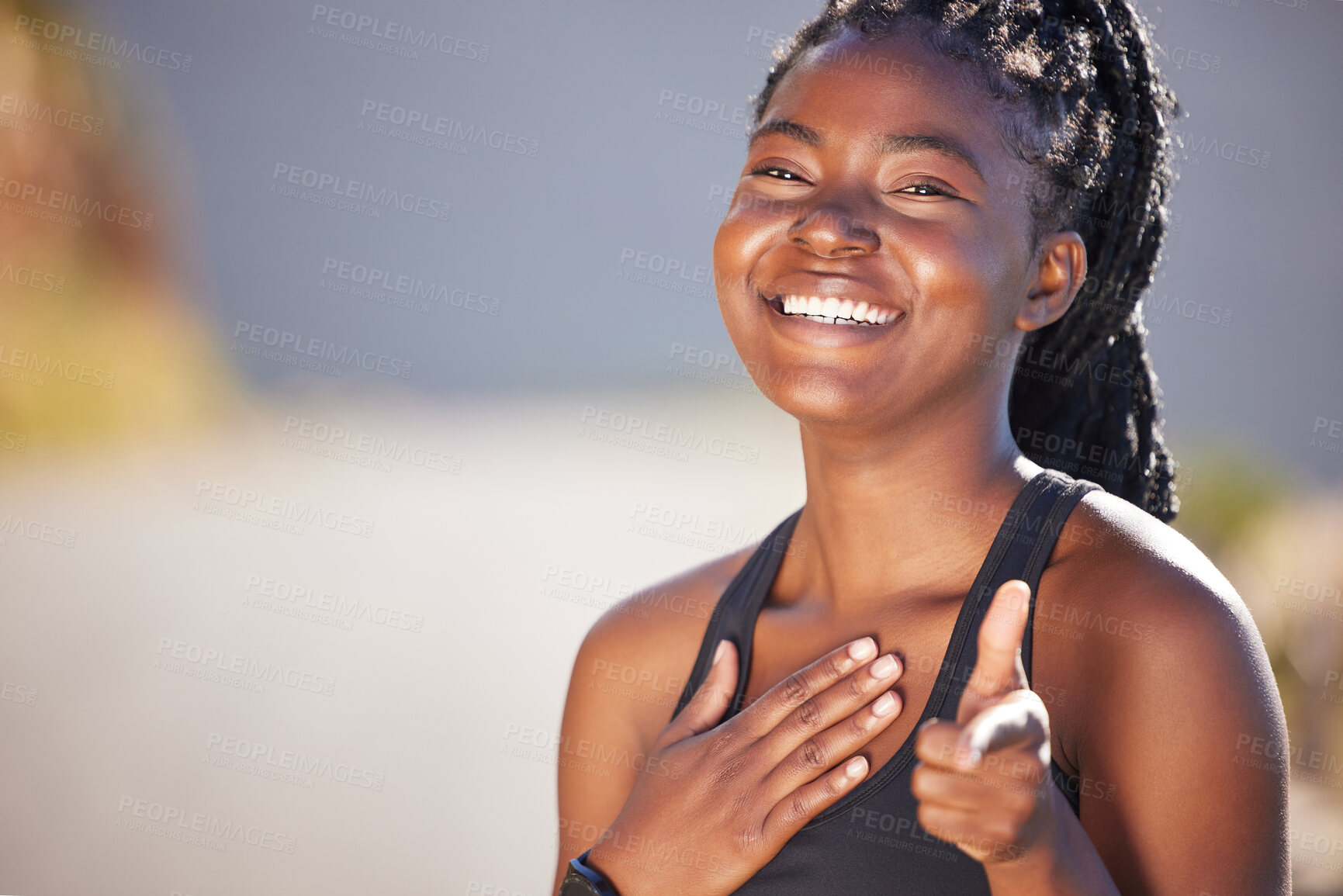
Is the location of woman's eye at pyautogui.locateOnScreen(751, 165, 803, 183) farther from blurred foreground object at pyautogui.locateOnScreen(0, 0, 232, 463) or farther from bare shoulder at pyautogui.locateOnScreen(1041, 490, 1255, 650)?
blurred foreground object at pyautogui.locateOnScreen(0, 0, 232, 463)

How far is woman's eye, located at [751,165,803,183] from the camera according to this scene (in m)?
1.13

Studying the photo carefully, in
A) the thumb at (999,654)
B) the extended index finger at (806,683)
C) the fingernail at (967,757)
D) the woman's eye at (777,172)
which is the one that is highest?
the woman's eye at (777,172)

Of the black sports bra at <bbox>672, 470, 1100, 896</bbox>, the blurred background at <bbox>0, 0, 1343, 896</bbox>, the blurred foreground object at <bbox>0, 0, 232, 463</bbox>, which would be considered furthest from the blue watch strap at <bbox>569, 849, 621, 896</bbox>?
the blurred foreground object at <bbox>0, 0, 232, 463</bbox>

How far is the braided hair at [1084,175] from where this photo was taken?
1.13 m

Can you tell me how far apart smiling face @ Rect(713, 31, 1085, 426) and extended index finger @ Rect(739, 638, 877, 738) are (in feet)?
0.79

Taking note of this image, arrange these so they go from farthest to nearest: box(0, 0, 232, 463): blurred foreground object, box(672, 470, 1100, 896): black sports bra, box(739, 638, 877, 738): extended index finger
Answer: box(0, 0, 232, 463): blurred foreground object < box(739, 638, 877, 738): extended index finger < box(672, 470, 1100, 896): black sports bra

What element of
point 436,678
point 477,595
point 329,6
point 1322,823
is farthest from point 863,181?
point 329,6

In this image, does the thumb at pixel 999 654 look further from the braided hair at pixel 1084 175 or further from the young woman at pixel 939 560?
the braided hair at pixel 1084 175

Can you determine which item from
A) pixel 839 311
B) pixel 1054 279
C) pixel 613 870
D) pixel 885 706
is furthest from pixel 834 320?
pixel 613 870

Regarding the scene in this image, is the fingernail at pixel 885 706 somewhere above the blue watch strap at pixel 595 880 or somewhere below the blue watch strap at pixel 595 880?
above

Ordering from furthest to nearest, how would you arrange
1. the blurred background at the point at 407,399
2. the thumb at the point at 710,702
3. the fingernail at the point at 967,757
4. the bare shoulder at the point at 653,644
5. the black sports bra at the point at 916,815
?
the blurred background at the point at 407,399
the bare shoulder at the point at 653,644
the thumb at the point at 710,702
the black sports bra at the point at 916,815
the fingernail at the point at 967,757

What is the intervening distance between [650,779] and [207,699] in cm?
345

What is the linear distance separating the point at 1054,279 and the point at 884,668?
1.52 feet

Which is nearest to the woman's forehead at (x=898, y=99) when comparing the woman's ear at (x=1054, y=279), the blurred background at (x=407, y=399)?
the woman's ear at (x=1054, y=279)
